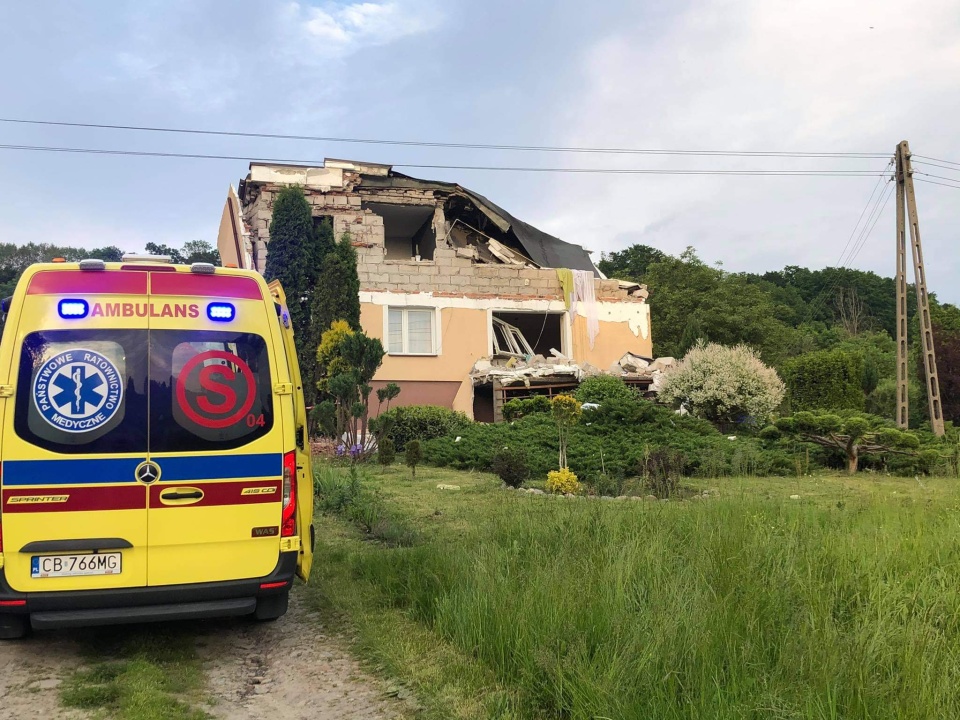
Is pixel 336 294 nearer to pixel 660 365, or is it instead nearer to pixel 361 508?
pixel 660 365

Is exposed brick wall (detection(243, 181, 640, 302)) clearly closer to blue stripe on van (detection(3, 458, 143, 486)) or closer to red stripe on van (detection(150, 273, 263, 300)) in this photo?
red stripe on van (detection(150, 273, 263, 300))

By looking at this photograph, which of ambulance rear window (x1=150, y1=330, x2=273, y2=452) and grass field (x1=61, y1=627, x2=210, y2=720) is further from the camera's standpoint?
ambulance rear window (x1=150, y1=330, x2=273, y2=452)

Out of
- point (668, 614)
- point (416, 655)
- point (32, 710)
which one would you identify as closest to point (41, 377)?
point (32, 710)

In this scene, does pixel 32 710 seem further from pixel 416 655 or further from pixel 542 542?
pixel 542 542


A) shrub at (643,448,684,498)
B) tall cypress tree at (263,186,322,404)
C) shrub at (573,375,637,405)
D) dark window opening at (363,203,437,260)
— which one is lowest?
shrub at (643,448,684,498)

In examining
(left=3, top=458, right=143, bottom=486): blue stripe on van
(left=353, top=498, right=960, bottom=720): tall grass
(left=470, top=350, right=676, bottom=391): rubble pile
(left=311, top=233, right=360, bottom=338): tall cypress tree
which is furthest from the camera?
(left=470, top=350, right=676, bottom=391): rubble pile

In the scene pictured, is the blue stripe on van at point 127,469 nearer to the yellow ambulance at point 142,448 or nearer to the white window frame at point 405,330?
the yellow ambulance at point 142,448

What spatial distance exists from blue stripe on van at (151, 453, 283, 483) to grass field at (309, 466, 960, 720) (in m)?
1.39

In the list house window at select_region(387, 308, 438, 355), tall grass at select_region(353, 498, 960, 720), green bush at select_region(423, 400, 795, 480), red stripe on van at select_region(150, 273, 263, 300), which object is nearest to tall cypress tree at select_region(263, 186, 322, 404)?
house window at select_region(387, 308, 438, 355)

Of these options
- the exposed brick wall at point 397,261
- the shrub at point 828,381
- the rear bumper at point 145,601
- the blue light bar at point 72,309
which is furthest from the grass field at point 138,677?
the shrub at point 828,381

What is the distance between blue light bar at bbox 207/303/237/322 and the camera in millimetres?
4895

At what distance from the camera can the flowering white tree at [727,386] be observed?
17.6 meters

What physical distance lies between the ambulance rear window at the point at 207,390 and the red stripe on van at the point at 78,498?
0.99ft

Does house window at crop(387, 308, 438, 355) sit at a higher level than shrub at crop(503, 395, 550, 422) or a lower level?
higher
